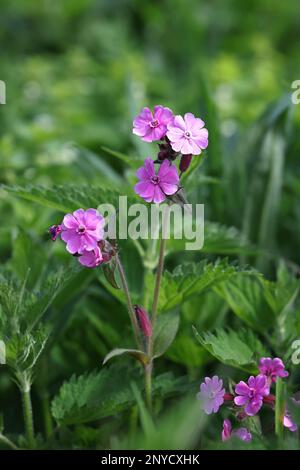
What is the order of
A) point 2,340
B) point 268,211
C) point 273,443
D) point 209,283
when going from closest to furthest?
point 273,443 < point 2,340 < point 209,283 < point 268,211

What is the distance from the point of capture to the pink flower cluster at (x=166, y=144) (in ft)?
2.91

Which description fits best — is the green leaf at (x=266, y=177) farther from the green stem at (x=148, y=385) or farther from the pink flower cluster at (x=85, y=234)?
the pink flower cluster at (x=85, y=234)

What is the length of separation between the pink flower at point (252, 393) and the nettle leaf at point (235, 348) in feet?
0.12

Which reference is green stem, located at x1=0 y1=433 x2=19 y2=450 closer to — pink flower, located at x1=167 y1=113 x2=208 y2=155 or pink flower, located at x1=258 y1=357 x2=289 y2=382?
pink flower, located at x1=258 y1=357 x2=289 y2=382

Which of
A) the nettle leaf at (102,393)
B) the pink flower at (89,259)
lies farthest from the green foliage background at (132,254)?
the pink flower at (89,259)

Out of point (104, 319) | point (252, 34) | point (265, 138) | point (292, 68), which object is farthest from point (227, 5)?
point (104, 319)

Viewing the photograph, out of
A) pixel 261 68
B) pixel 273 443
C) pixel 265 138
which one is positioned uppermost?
pixel 261 68

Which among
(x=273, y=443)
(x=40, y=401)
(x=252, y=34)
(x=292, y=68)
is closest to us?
(x=273, y=443)

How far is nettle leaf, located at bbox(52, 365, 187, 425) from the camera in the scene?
3.23ft

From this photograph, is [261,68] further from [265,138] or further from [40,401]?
[40,401]

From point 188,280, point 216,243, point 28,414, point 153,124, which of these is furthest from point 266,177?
point 28,414

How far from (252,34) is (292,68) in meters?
0.35

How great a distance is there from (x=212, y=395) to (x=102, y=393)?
191mm

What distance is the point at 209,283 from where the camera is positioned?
1.06 meters
